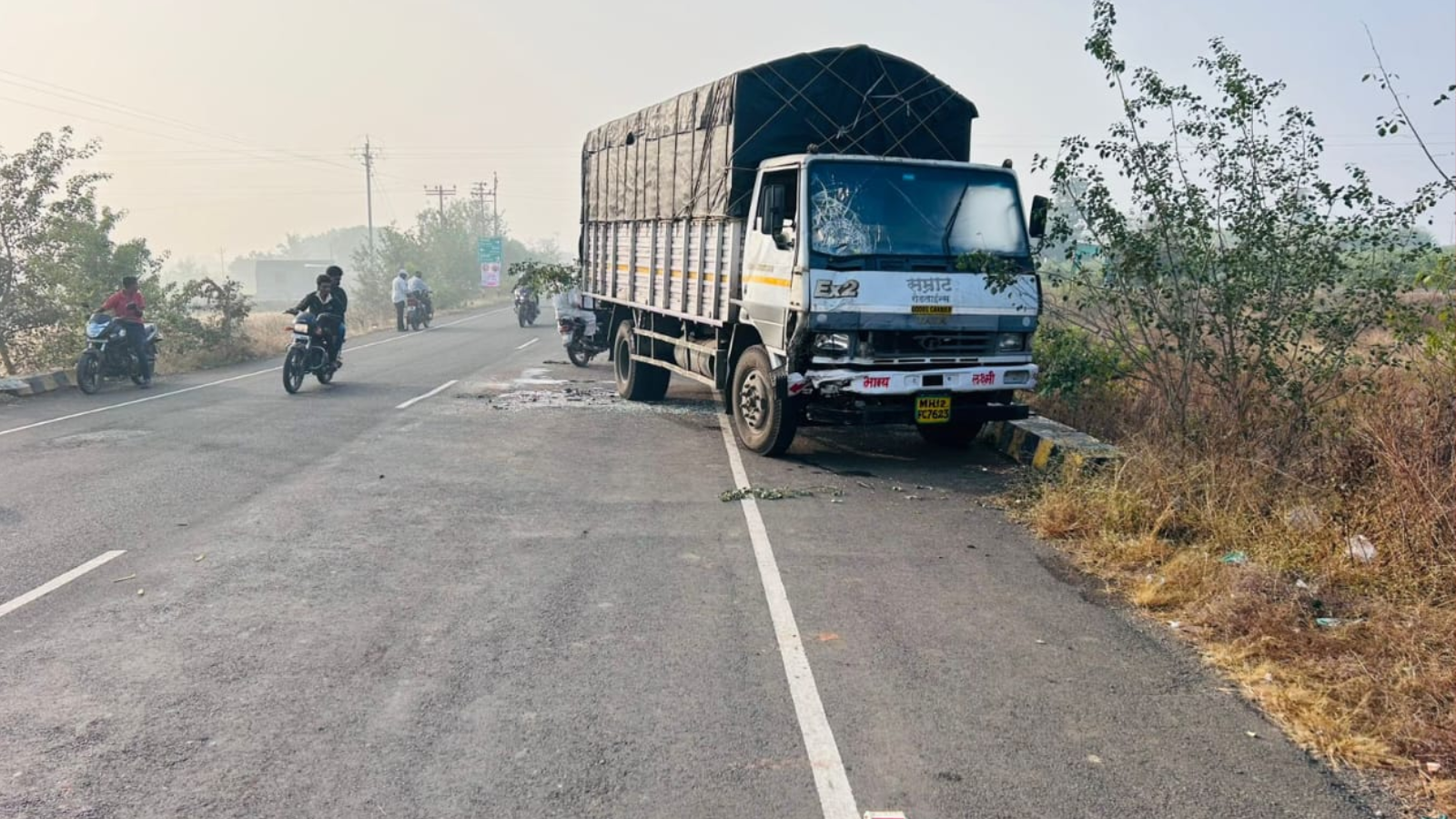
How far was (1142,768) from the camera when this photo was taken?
3619mm

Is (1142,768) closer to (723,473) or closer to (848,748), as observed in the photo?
(848,748)

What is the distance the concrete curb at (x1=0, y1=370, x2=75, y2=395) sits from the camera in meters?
14.0

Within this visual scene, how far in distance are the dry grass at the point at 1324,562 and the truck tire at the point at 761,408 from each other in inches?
92.3

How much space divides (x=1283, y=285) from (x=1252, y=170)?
994 mm

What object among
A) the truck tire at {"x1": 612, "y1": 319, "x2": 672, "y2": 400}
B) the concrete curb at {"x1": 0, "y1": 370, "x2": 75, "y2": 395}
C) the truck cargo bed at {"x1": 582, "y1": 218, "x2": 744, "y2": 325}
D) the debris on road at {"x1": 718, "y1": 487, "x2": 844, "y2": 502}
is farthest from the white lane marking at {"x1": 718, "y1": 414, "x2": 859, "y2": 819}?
the concrete curb at {"x1": 0, "y1": 370, "x2": 75, "y2": 395}

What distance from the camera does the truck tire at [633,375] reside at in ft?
43.4

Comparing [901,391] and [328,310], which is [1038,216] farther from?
[328,310]

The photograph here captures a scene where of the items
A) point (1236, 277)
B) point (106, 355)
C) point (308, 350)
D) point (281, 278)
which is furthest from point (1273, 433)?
point (281, 278)

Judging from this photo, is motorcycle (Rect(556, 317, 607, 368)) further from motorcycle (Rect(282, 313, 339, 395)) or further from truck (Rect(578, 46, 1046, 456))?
truck (Rect(578, 46, 1046, 456))

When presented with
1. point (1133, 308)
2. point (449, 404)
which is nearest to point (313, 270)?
point (449, 404)

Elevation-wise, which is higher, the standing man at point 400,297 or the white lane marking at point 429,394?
the standing man at point 400,297

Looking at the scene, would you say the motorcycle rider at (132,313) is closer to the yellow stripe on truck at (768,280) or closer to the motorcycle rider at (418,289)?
the yellow stripe on truck at (768,280)

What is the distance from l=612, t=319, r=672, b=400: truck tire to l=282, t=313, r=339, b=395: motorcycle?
4264 mm

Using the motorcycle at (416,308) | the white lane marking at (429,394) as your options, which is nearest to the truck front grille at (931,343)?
the white lane marking at (429,394)
